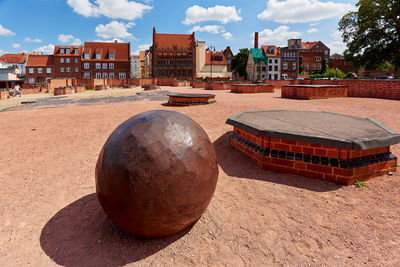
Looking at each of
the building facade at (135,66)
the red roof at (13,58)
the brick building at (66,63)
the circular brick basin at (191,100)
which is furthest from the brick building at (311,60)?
the red roof at (13,58)

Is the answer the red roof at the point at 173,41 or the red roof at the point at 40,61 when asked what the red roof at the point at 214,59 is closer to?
the red roof at the point at 173,41

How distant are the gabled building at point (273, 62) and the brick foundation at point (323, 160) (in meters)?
71.1

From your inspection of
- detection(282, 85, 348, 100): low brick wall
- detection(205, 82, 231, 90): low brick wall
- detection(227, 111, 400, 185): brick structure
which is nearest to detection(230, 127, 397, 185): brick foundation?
detection(227, 111, 400, 185): brick structure

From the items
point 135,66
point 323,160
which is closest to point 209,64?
point 135,66

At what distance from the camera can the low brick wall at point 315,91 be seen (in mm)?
16000

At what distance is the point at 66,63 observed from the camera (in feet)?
214

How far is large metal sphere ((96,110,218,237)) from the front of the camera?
281cm

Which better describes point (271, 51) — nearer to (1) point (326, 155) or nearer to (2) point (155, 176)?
(1) point (326, 155)

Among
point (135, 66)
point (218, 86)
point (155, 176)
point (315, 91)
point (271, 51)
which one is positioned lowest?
point (155, 176)

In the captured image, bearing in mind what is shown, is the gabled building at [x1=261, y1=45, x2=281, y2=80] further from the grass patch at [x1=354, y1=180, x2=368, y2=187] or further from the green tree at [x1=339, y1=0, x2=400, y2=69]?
the grass patch at [x1=354, y1=180, x2=368, y2=187]

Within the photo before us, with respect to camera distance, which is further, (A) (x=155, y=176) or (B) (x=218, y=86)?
(B) (x=218, y=86)

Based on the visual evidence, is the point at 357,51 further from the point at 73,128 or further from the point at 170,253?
the point at 170,253

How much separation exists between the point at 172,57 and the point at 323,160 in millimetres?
73720

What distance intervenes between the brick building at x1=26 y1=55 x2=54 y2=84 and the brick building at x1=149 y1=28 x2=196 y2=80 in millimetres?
26617
